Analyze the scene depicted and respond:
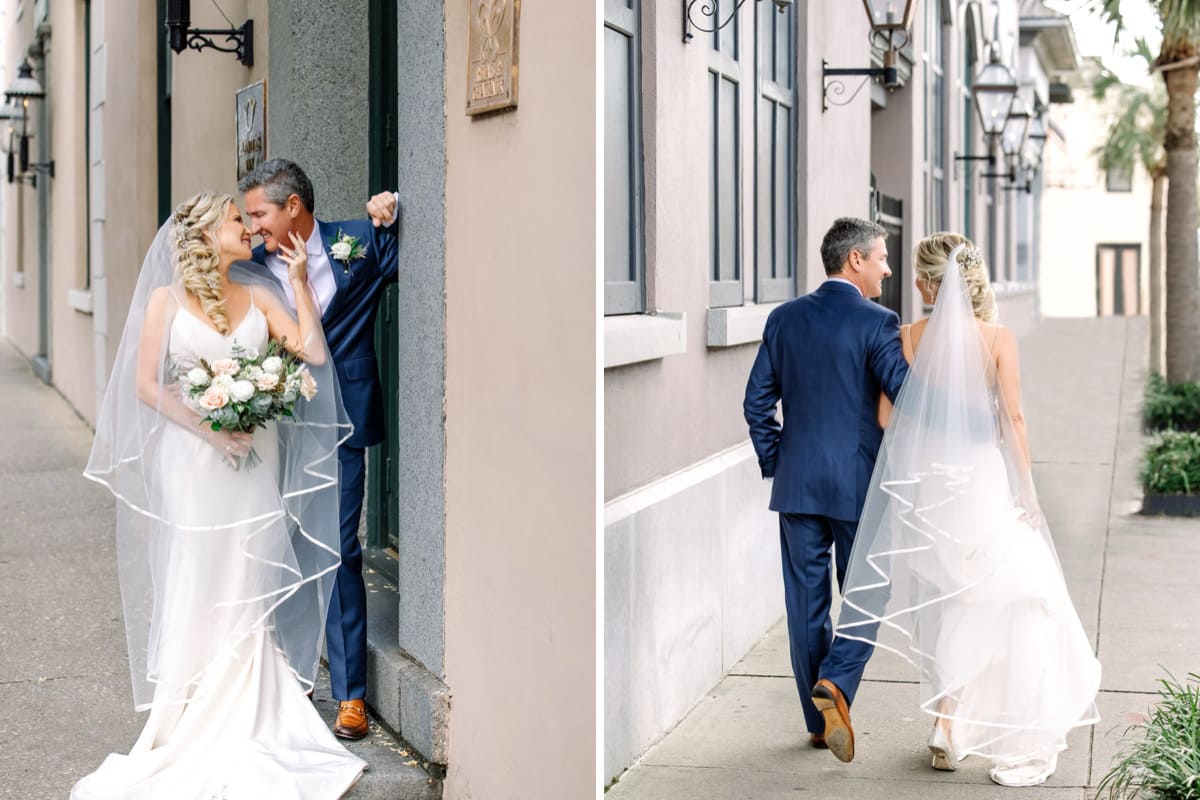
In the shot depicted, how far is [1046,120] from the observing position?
26.1 meters

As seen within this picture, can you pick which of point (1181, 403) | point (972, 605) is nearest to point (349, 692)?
point (972, 605)

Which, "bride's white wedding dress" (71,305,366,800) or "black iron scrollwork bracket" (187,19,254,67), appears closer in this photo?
"bride's white wedding dress" (71,305,366,800)

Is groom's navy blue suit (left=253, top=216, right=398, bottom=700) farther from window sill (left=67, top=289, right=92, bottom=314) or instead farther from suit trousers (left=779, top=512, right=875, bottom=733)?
window sill (left=67, top=289, right=92, bottom=314)

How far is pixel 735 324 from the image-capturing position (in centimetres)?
693

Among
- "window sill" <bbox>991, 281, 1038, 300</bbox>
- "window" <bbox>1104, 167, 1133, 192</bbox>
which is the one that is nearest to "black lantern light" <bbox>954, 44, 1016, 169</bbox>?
"window sill" <bbox>991, 281, 1038, 300</bbox>

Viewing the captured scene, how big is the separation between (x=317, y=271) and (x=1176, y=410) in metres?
11.5

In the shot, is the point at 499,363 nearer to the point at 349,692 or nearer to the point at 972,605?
the point at 349,692

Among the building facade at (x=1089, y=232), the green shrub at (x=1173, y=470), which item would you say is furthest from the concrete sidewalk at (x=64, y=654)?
the building facade at (x=1089, y=232)

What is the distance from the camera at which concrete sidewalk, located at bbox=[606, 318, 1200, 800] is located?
5297 mm

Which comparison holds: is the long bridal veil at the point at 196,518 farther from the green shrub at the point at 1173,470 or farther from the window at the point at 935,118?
the window at the point at 935,118

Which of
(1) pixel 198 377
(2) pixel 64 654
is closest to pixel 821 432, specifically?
(1) pixel 198 377

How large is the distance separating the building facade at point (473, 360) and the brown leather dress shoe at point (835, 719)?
1.33 m

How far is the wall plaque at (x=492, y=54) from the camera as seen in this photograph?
14.4ft

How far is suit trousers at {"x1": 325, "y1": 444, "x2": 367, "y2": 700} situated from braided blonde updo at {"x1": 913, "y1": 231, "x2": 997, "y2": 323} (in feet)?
7.20
